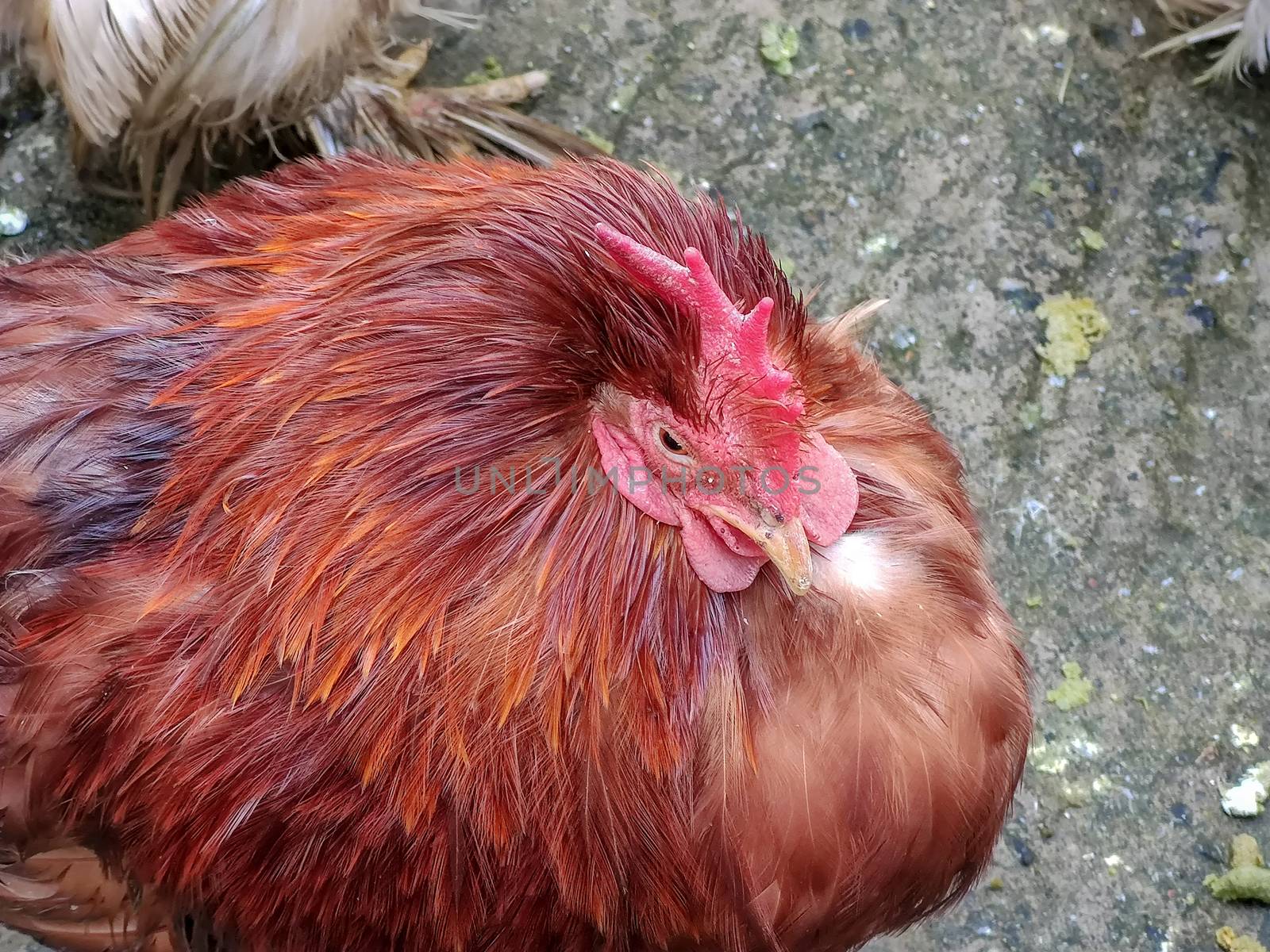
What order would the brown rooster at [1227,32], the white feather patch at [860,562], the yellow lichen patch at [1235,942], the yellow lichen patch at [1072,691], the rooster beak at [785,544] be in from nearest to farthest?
1. the rooster beak at [785,544]
2. the white feather patch at [860,562]
3. the yellow lichen patch at [1235,942]
4. the yellow lichen patch at [1072,691]
5. the brown rooster at [1227,32]

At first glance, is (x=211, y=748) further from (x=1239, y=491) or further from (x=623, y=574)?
(x=1239, y=491)

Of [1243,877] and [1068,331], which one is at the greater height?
[1068,331]

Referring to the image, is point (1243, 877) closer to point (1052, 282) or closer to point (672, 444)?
point (1052, 282)

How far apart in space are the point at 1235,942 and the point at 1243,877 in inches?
5.0

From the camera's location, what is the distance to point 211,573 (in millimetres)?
1185

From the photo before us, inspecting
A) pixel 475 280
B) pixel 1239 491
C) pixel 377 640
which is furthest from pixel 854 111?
pixel 377 640

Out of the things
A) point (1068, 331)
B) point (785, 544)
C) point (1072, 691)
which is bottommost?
point (1072, 691)

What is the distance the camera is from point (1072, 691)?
2223 millimetres

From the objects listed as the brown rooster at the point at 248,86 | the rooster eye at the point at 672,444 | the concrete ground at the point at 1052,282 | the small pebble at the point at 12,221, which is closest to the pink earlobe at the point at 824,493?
the rooster eye at the point at 672,444

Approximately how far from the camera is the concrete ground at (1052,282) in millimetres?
2154

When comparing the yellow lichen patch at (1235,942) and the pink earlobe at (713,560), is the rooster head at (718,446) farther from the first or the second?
the yellow lichen patch at (1235,942)

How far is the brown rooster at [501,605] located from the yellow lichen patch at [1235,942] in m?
1.14

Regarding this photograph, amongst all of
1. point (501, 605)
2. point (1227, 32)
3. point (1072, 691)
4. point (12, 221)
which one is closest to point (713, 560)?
point (501, 605)

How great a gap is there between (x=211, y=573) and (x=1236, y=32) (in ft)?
9.19
